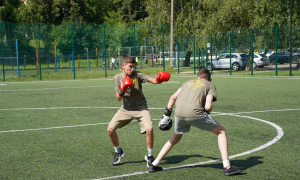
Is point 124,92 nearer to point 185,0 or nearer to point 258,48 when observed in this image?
point 258,48

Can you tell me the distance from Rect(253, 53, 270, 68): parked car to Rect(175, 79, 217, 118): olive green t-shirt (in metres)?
22.3

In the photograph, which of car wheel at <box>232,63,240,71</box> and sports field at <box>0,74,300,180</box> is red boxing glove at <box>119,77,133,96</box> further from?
car wheel at <box>232,63,240,71</box>

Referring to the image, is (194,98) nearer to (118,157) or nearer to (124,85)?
(124,85)

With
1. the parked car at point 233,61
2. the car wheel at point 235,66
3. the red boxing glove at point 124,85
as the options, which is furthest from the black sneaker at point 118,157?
the car wheel at point 235,66

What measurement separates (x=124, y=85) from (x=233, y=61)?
24.5 metres

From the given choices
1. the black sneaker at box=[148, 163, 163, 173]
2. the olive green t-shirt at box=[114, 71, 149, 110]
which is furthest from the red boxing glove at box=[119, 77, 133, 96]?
the black sneaker at box=[148, 163, 163, 173]

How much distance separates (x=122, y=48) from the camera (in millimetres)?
31016

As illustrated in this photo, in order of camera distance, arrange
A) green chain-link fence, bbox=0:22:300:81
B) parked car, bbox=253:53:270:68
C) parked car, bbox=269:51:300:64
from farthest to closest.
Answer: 1. parked car, bbox=253:53:270:68
2. green chain-link fence, bbox=0:22:300:81
3. parked car, bbox=269:51:300:64

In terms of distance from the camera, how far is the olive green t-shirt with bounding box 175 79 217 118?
467cm

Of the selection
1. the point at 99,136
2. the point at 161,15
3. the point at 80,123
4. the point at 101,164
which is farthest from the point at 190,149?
the point at 161,15

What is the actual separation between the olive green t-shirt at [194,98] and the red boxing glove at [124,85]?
79cm

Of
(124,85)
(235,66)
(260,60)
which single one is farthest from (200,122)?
(235,66)

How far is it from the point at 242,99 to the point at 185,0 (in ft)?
112

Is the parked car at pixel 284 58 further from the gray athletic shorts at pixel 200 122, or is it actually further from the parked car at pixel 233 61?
the gray athletic shorts at pixel 200 122
